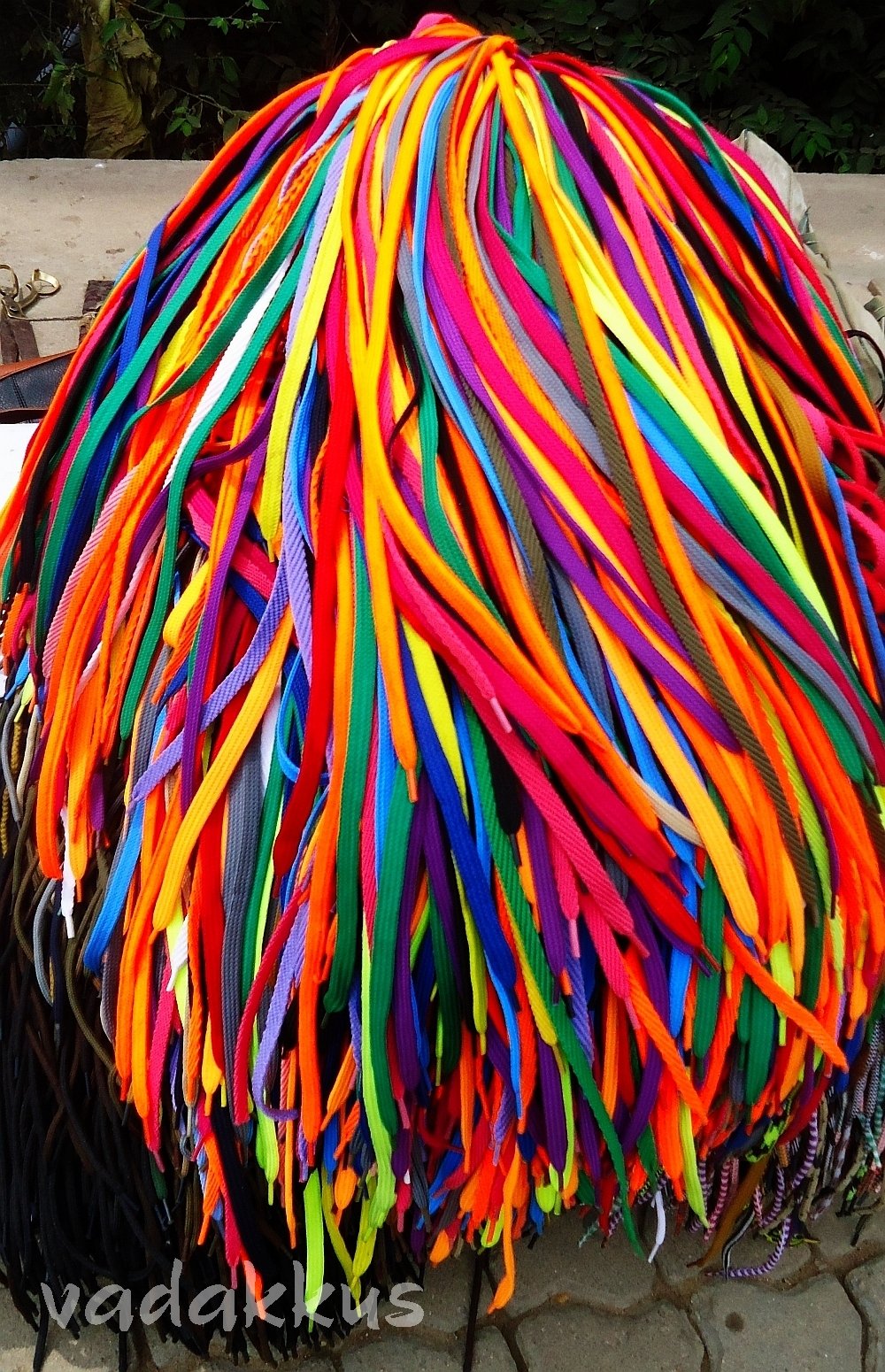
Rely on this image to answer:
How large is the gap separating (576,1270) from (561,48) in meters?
2.76

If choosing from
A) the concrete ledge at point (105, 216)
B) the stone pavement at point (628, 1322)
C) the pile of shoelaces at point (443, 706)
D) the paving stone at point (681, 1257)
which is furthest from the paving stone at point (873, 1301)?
the concrete ledge at point (105, 216)

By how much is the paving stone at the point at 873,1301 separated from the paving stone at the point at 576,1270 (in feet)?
0.61

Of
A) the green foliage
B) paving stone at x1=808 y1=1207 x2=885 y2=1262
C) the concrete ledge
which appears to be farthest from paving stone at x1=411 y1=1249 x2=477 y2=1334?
the green foliage

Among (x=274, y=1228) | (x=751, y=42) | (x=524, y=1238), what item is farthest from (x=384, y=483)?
(x=751, y=42)

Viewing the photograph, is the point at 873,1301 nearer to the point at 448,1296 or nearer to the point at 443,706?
the point at 448,1296

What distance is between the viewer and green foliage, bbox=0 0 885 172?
2631 millimetres

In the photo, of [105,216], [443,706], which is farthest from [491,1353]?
[105,216]

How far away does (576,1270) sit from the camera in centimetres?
101

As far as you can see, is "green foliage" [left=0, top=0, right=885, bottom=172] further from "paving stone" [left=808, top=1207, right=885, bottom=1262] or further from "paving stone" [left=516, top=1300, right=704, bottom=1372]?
"paving stone" [left=516, top=1300, right=704, bottom=1372]

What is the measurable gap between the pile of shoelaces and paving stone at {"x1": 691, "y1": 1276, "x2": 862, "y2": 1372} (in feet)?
0.82

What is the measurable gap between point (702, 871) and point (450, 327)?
0.39m

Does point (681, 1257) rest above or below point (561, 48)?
below

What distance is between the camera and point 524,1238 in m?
1.00

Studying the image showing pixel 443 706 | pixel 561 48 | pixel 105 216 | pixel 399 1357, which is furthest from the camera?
pixel 561 48
